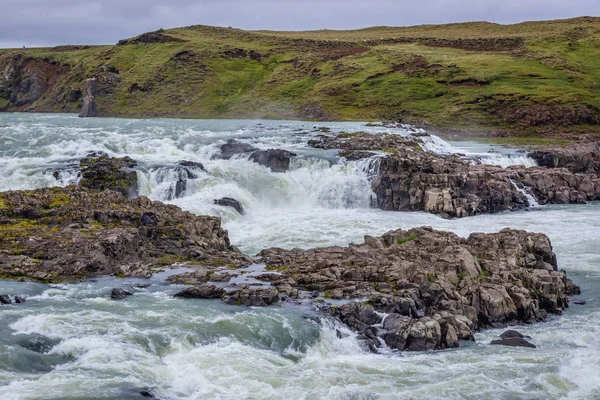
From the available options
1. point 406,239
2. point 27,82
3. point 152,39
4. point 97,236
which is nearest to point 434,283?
point 406,239

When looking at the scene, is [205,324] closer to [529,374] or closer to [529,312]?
[529,374]

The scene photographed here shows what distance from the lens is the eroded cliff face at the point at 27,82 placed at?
15662 cm

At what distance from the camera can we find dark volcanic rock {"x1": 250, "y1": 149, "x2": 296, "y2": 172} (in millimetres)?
56031

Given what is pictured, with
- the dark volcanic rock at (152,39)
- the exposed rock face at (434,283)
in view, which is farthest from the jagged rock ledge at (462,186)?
the dark volcanic rock at (152,39)

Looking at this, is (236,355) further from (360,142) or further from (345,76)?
(345,76)

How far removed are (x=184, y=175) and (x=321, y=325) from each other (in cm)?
3042

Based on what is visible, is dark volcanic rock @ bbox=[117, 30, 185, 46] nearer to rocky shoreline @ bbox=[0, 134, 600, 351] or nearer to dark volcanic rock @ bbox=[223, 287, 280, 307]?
rocky shoreline @ bbox=[0, 134, 600, 351]

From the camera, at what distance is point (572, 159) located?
65.5 m

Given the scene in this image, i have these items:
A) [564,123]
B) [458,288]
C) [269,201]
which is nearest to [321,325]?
[458,288]

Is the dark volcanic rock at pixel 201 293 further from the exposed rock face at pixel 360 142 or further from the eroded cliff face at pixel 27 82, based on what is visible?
the eroded cliff face at pixel 27 82

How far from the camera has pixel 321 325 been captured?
2273 centimetres

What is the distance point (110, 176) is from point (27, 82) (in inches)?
4908

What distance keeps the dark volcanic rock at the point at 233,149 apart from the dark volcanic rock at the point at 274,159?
1.95 m

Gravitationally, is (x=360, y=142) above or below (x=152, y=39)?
below
